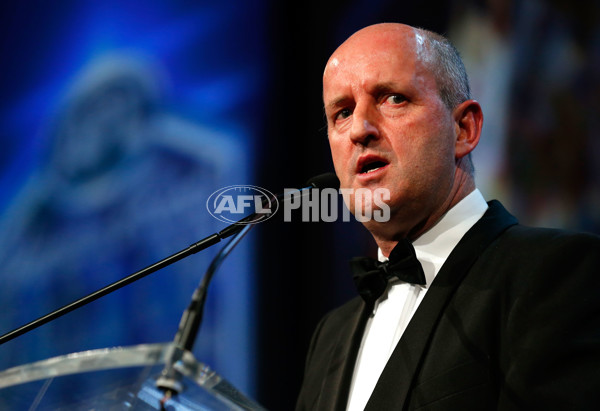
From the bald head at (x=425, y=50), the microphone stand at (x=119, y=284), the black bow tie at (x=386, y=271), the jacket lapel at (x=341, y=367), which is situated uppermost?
the bald head at (x=425, y=50)

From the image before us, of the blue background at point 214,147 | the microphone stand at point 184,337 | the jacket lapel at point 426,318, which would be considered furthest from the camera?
the blue background at point 214,147

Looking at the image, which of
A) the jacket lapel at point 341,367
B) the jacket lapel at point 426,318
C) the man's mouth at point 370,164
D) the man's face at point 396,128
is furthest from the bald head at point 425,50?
the jacket lapel at point 341,367

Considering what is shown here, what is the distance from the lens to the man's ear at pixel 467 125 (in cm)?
168

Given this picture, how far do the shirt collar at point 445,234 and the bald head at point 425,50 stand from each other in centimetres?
29

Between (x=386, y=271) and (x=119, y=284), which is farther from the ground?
(x=119, y=284)

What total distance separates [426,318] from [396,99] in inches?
23.7

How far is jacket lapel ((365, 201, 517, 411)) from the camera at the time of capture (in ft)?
4.31

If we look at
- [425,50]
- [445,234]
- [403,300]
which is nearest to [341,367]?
[403,300]

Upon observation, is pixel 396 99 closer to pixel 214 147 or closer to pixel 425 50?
pixel 425 50

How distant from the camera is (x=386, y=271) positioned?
164 centimetres

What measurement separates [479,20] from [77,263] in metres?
1.99

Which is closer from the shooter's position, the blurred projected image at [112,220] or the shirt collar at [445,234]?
the shirt collar at [445,234]

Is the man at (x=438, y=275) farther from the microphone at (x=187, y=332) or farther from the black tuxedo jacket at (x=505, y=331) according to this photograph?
the microphone at (x=187, y=332)

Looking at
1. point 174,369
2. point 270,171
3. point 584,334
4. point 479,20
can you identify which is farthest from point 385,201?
point 270,171
